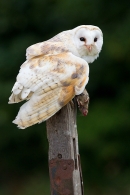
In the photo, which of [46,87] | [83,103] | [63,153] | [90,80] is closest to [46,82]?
[46,87]

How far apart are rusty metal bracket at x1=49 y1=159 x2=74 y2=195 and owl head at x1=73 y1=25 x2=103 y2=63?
725 mm

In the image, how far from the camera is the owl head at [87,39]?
4059 millimetres

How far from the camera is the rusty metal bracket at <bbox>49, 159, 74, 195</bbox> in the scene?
369cm

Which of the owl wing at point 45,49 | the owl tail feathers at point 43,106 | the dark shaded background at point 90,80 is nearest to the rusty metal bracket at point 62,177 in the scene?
the owl tail feathers at point 43,106

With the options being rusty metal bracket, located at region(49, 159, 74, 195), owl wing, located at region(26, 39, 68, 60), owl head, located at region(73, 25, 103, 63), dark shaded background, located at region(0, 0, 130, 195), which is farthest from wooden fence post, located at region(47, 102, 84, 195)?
dark shaded background, located at region(0, 0, 130, 195)

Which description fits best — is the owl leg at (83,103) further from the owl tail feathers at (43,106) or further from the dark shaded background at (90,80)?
the dark shaded background at (90,80)

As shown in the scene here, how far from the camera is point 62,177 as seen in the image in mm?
3701

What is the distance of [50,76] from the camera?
370 cm

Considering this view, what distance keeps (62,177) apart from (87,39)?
86cm

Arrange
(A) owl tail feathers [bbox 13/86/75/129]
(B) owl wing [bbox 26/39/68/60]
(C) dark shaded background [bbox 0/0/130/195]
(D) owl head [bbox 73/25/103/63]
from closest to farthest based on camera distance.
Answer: (A) owl tail feathers [bbox 13/86/75/129]
(B) owl wing [bbox 26/39/68/60]
(D) owl head [bbox 73/25/103/63]
(C) dark shaded background [bbox 0/0/130/195]

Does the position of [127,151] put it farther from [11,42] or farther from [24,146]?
[11,42]

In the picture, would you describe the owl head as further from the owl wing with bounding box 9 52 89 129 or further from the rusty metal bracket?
the rusty metal bracket

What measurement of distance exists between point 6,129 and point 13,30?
108cm

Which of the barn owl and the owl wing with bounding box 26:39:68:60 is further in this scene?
the owl wing with bounding box 26:39:68:60
